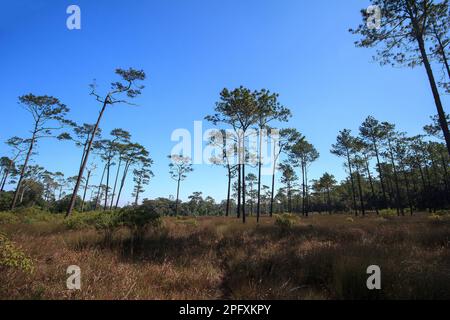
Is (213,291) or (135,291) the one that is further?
(213,291)

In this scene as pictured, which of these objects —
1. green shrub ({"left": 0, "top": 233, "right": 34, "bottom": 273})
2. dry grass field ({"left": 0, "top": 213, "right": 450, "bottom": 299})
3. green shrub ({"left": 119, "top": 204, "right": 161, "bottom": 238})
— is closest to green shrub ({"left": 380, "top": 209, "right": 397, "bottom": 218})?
dry grass field ({"left": 0, "top": 213, "right": 450, "bottom": 299})

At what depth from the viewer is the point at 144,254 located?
7336 mm

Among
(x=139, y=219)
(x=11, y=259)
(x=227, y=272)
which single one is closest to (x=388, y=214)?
(x=139, y=219)

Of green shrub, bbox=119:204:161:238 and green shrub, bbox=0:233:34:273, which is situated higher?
green shrub, bbox=119:204:161:238

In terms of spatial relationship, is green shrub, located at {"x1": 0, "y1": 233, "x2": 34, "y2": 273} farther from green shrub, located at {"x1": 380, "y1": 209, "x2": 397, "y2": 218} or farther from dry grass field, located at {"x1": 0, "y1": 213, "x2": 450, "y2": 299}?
green shrub, located at {"x1": 380, "y1": 209, "x2": 397, "y2": 218}

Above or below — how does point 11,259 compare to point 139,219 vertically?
below

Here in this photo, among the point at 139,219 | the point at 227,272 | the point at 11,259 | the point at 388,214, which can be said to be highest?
the point at 388,214

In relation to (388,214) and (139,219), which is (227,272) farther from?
(388,214)

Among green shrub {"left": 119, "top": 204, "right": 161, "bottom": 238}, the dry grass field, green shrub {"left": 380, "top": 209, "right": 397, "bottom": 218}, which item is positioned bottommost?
the dry grass field

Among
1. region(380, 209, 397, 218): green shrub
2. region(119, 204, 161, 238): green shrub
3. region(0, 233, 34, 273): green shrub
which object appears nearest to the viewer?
region(0, 233, 34, 273): green shrub

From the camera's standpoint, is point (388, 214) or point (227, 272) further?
point (388, 214)
